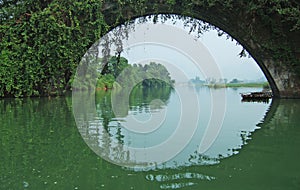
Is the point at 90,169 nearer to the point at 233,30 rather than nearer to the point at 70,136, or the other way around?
the point at 70,136

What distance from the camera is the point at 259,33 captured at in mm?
11430

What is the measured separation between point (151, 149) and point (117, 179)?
3.97ft

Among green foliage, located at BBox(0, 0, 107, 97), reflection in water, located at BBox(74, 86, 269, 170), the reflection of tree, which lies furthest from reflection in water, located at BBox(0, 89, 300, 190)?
green foliage, located at BBox(0, 0, 107, 97)

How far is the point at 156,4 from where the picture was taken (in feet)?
36.1

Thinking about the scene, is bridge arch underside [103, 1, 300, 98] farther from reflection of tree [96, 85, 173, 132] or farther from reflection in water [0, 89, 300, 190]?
reflection in water [0, 89, 300, 190]

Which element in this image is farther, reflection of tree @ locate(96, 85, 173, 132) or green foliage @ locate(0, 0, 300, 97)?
green foliage @ locate(0, 0, 300, 97)

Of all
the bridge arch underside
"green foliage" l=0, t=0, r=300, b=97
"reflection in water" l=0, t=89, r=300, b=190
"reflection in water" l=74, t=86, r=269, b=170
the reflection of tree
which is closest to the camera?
"reflection in water" l=0, t=89, r=300, b=190

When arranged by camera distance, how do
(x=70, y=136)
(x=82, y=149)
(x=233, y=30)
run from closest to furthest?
1. (x=82, y=149)
2. (x=70, y=136)
3. (x=233, y=30)

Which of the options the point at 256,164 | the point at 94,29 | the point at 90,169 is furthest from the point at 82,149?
the point at 94,29

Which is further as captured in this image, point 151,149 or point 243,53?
point 243,53

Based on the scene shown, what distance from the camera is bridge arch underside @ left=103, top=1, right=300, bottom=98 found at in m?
11.1

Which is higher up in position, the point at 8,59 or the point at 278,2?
the point at 278,2

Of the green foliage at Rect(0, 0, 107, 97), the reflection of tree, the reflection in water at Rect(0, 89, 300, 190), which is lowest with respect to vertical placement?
the reflection in water at Rect(0, 89, 300, 190)

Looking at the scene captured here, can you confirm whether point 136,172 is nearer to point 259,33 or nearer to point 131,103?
point 131,103
